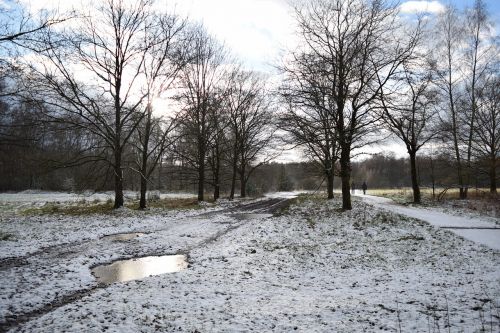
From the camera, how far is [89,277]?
26.7 feet

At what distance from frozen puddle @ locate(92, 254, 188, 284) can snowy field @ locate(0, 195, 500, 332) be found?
337mm

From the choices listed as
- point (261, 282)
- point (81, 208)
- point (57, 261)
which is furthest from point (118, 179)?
point (261, 282)

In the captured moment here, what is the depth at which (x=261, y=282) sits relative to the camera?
8.27 meters

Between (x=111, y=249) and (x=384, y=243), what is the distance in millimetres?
9328

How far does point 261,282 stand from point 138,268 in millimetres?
3418

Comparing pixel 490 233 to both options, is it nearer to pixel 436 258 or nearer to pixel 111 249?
pixel 436 258

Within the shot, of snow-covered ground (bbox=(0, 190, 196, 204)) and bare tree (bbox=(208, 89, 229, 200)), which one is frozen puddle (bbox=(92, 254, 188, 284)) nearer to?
snow-covered ground (bbox=(0, 190, 196, 204))

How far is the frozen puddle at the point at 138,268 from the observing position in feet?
27.6

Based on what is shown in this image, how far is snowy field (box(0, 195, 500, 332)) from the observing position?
18.8ft

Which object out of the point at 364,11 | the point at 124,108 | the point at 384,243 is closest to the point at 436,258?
the point at 384,243

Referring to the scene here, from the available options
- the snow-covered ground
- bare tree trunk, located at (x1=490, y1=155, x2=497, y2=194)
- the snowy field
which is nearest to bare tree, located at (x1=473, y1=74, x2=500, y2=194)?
bare tree trunk, located at (x1=490, y1=155, x2=497, y2=194)

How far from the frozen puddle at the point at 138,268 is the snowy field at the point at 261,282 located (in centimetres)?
34

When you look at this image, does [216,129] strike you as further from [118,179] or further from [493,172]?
[493,172]

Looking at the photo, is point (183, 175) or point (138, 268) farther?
point (183, 175)
